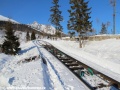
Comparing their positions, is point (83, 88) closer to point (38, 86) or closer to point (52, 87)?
point (52, 87)

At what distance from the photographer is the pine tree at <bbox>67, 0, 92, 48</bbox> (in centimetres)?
3193

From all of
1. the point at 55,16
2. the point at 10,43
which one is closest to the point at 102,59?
the point at 10,43

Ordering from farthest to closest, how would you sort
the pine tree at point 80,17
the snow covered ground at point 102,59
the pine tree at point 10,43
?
the pine tree at point 80,17 < the pine tree at point 10,43 < the snow covered ground at point 102,59

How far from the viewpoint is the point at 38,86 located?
21.9ft

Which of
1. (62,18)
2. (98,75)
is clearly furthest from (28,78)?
(62,18)

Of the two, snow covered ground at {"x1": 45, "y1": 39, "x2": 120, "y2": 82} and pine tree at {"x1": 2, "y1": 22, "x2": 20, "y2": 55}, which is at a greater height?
pine tree at {"x1": 2, "y1": 22, "x2": 20, "y2": 55}

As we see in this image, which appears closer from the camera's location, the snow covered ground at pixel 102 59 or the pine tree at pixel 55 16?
the snow covered ground at pixel 102 59

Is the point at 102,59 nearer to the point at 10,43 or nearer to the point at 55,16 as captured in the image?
→ the point at 10,43

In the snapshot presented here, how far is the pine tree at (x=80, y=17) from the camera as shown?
31.9 metres

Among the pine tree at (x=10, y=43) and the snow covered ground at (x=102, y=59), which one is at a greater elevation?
the pine tree at (x=10, y=43)

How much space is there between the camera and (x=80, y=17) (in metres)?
32.4

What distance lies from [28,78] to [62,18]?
49.8 meters

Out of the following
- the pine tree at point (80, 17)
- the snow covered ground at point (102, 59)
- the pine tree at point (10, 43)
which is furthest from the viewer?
the pine tree at point (80, 17)

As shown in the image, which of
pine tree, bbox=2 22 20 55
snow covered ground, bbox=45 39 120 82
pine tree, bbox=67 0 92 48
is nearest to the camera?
snow covered ground, bbox=45 39 120 82
